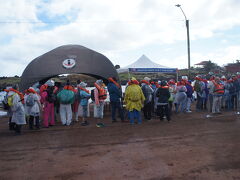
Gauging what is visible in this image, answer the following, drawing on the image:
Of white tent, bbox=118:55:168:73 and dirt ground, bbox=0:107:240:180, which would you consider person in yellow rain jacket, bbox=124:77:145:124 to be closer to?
dirt ground, bbox=0:107:240:180

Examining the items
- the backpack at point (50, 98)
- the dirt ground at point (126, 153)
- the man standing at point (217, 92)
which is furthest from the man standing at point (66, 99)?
Answer: the man standing at point (217, 92)

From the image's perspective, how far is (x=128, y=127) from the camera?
30.4 feet

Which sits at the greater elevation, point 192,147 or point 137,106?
point 137,106

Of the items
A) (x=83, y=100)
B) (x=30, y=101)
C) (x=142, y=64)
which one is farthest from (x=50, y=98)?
(x=142, y=64)

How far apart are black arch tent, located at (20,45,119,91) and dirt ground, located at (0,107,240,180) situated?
13.5 feet

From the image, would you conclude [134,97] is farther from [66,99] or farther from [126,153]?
[126,153]

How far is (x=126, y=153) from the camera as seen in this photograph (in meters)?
5.96

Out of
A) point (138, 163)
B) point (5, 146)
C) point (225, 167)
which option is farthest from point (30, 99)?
point (225, 167)

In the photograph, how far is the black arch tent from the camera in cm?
1278

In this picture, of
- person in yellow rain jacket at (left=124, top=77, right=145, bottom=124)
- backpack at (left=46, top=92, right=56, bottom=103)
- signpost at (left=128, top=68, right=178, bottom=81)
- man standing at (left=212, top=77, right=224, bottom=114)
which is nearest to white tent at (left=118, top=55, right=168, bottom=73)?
signpost at (left=128, top=68, right=178, bottom=81)

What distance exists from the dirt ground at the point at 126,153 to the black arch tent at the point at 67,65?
13.5 ft

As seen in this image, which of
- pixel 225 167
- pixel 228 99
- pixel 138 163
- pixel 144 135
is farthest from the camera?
pixel 228 99

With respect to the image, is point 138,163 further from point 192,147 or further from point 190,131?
point 190,131

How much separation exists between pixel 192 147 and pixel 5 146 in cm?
489
